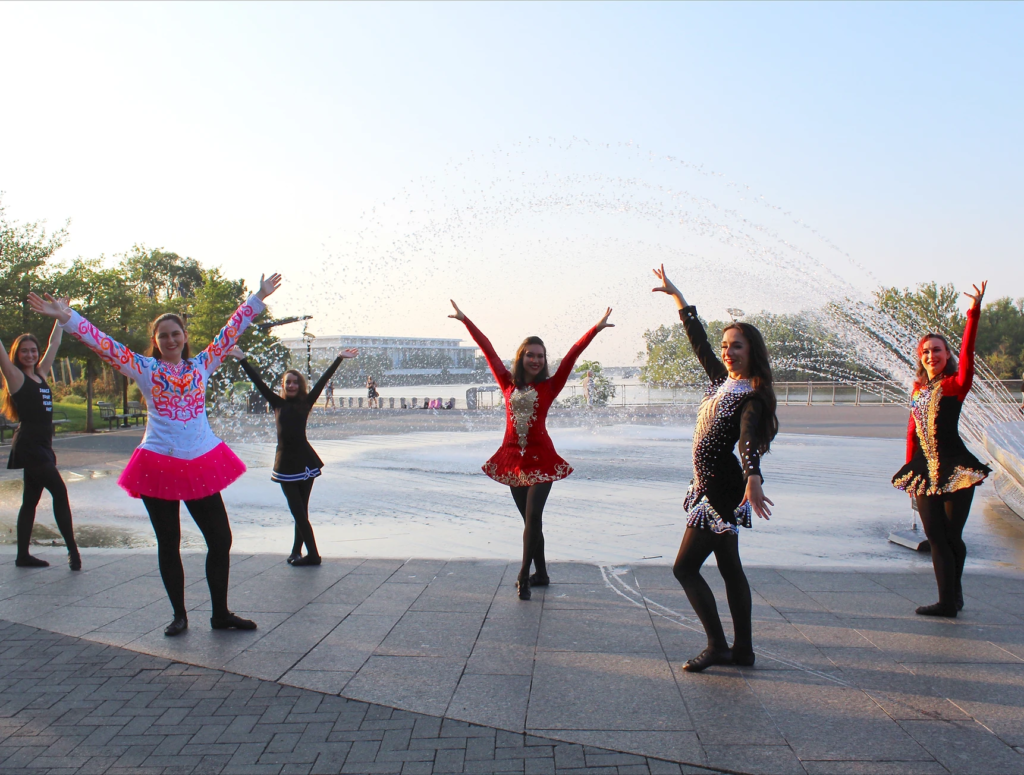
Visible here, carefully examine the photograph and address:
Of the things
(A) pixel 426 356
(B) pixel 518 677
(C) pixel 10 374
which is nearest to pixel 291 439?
(C) pixel 10 374

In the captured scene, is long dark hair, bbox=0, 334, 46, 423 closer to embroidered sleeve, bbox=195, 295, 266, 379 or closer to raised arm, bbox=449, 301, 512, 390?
embroidered sleeve, bbox=195, 295, 266, 379

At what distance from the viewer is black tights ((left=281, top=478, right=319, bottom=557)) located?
6.42m

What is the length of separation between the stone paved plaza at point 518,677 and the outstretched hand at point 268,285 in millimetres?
2077

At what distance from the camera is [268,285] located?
5.25 m

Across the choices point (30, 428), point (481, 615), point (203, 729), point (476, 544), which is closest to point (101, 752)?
point (203, 729)

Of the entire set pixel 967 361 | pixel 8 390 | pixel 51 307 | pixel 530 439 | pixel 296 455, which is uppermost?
pixel 51 307

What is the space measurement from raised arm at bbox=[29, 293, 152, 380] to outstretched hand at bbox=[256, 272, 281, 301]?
2.67ft

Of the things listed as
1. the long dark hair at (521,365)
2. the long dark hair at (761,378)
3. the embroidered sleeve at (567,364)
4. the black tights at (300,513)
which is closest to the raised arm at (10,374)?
the black tights at (300,513)

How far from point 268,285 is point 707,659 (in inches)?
139

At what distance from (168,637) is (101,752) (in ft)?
4.84

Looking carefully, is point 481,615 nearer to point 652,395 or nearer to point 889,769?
point 889,769

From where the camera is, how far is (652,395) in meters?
35.5

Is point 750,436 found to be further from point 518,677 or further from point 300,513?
point 300,513

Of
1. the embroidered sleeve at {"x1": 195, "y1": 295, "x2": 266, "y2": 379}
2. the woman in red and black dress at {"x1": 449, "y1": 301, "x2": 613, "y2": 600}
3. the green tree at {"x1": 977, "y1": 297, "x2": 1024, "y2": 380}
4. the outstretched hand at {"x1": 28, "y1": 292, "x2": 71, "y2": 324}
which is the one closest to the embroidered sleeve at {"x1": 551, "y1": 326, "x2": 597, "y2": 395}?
the woman in red and black dress at {"x1": 449, "y1": 301, "x2": 613, "y2": 600}
